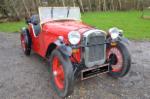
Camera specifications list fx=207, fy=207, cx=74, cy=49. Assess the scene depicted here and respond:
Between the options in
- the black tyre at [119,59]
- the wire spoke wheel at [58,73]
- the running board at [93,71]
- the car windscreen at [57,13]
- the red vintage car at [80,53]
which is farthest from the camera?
the car windscreen at [57,13]

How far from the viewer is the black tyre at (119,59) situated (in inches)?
160

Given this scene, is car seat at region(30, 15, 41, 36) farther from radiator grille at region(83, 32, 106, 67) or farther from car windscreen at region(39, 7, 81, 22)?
radiator grille at region(83, 32, 106, 67)

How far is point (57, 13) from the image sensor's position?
17.0 ft

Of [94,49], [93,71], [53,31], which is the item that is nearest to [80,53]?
[94,49]

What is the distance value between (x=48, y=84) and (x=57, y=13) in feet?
6.24

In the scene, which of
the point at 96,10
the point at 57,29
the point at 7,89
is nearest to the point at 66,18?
the point at 57,29

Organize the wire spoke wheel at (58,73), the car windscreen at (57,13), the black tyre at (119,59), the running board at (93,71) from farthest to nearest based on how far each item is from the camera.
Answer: the car windscreen at (57,13) → the black tyre at (119,59) → the wire spoke wheel at (58,73) → the running board at (93,71)

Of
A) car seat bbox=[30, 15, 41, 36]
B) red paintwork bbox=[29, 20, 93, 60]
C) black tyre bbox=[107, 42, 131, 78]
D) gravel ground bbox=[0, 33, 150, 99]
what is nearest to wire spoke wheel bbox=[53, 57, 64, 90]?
gravel ground bbox=[0, 33, 150, 99]

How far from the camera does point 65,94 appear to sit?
3.48 meters

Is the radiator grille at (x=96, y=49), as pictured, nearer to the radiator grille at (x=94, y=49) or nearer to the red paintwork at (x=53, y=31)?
the radiator grille at (x=94, y=49)

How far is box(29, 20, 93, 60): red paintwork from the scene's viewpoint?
160 inches

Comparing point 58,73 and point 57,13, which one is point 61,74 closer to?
point 58,73

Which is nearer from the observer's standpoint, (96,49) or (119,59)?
(96,49)

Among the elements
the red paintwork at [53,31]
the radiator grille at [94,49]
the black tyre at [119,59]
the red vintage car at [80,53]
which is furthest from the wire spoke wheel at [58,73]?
the black tyre at [119,59]
